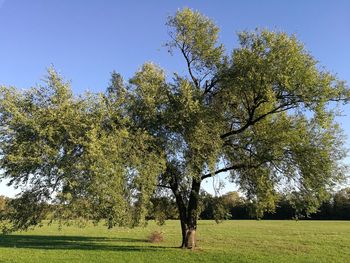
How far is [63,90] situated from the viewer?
28547mm

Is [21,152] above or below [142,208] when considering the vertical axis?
above

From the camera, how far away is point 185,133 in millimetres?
31656

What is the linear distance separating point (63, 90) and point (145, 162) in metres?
7.29

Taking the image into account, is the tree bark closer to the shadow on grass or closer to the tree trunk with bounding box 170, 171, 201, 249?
the tree trunk with bounding box 170, 171, 201, 249

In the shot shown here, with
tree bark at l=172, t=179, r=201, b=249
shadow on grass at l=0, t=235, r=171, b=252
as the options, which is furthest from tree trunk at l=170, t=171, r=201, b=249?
shadow on grass at l=0, t=235, r=171, b=252

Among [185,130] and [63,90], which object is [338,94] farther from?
[63,90]

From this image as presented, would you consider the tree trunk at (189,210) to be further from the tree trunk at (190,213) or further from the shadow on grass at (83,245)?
the shadow on grass at (83,245)

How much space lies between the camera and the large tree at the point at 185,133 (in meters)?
27.1

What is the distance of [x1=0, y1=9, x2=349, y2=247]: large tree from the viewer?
27.1 meters

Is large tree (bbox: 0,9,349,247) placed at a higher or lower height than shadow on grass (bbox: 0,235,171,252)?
higher

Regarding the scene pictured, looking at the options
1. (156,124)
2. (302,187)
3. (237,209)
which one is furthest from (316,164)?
(237,209)

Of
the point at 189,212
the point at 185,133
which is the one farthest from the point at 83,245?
the point at 185,133

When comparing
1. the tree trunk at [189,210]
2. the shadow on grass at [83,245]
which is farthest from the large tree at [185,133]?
the shadow on grass at [83,245]

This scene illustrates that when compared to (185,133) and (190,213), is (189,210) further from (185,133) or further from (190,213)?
(185,133)
